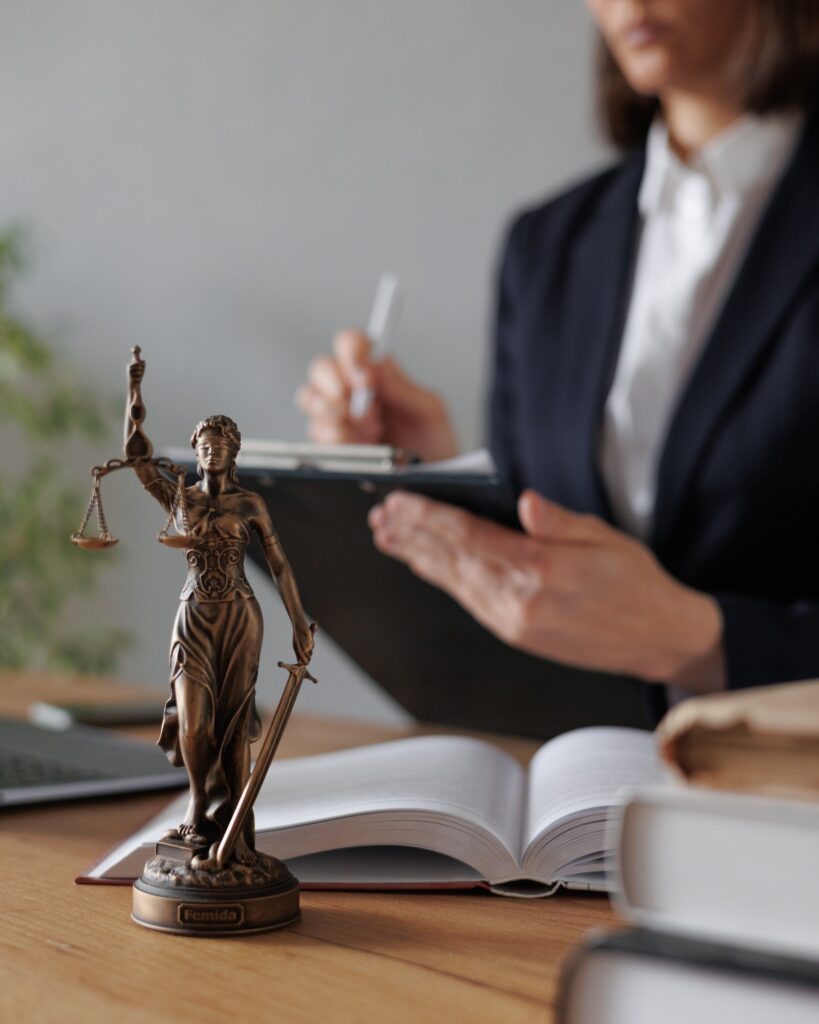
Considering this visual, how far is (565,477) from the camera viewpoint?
1.39m

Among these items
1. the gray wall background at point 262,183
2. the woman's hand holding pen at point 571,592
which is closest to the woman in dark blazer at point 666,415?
the woman's hand holding pen at point 571,592

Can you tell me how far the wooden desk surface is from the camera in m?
0.43

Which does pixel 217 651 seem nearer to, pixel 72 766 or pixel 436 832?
pixel 436 832

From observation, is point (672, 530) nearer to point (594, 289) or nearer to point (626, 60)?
point (594, 289)

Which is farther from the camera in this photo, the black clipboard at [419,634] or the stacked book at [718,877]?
the black clipboard at [419,634]

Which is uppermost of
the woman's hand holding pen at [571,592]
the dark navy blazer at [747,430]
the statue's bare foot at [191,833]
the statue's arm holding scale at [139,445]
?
the dark navy blazer at [747,430]

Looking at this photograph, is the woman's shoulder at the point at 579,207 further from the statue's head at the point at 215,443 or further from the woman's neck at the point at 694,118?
the statue's head at the point at 215,443

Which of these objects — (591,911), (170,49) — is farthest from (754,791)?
(170,49)

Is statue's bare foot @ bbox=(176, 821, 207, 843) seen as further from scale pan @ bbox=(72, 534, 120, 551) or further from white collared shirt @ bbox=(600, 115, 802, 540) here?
white collared shirt @ bbox=(600, 115, 802, 540)

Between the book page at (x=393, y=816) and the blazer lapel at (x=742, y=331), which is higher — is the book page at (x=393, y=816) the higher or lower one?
the lower one

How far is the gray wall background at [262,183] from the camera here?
7.95 feet

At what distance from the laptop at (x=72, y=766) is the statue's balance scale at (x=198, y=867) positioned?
0.29 m

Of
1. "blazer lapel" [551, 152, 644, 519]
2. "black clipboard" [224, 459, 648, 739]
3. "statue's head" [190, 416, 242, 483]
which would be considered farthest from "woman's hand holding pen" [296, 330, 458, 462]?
"statue's head" [190, 416, 242, 483]

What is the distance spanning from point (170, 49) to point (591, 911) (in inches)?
104
